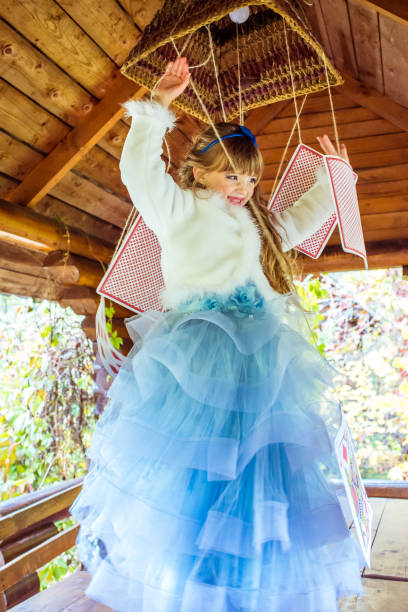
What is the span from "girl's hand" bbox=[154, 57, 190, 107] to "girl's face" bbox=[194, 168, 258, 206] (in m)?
0.23

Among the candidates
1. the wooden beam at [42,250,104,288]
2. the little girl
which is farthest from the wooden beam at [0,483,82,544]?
the wooden beam at [42,250,104,288]

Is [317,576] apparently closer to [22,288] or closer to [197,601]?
[197,601]

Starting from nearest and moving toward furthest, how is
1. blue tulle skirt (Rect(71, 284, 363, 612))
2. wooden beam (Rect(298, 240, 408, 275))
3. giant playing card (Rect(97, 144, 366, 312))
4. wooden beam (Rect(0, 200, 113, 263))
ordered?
blue tulle skirt (Rect(71, 284, 363, 612)) < giant playing card (Rect(97, 144, 366, 312)) < wooden beam (Rect(0, 200, 113, 263)) < wooden beam (Rect(298, 240, 408, 275))

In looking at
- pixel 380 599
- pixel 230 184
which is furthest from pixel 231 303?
pixel 380 599

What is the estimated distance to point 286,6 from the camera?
4.47ft

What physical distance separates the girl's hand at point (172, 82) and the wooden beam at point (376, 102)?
1764 mm

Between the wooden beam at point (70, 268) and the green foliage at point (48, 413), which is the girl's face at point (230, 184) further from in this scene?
the green foliage at point (48, 413)

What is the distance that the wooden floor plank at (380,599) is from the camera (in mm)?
1429

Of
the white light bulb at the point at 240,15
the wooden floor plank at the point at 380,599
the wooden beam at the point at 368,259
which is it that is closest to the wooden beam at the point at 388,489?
the wooden floor plank at the point at 380,599

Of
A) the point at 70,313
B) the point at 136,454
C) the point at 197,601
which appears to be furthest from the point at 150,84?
the point at 70,313

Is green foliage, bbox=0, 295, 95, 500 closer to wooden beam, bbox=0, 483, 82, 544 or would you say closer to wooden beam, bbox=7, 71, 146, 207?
wooden beam, bbox=0, 483, 82, 544

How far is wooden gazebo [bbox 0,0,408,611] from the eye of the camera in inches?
76.5

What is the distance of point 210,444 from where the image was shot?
3.37 ft

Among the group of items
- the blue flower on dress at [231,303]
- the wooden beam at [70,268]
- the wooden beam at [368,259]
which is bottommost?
the blue flower on dress at [231,303]
